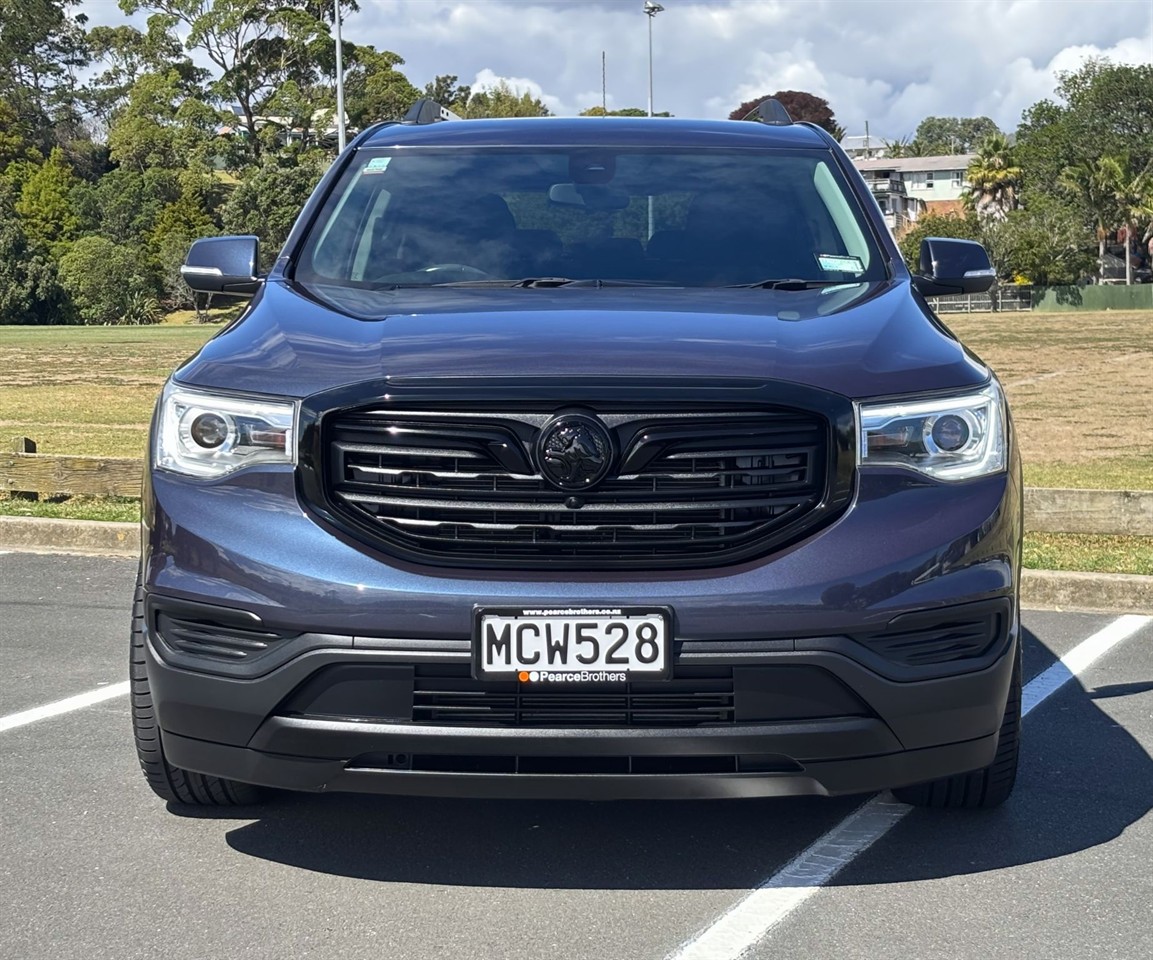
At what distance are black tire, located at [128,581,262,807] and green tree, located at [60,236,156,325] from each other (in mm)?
72022

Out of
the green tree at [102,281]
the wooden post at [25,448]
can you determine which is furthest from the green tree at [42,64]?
the wooden post at [25,448]

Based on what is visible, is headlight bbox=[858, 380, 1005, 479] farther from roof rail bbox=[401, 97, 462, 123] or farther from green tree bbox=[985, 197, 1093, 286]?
green tree bbox=[985, 197, 1093, 286]

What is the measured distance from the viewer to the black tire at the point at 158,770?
157 inches

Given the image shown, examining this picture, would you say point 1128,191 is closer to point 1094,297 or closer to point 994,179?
point 1094,297

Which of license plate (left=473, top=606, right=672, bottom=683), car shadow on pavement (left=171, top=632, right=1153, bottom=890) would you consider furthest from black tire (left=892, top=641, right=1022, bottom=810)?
A: license plate (left=473, top=606, right=672, bottom=683)

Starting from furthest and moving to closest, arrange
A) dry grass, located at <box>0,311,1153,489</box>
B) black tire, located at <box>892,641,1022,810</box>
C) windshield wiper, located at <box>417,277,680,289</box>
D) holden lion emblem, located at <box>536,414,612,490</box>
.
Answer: dry grass, located at <box>0,311,1153,489</box>, windshield wiper, located at <box>417,277,680,289</box>, black tire, located at <box>892,641,1022,810</box>, holden lion emblem, located at <box>536,414,612,490</box>

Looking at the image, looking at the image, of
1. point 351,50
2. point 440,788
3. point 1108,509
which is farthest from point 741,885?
point 351,50

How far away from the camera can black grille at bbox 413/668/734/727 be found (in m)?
3.51

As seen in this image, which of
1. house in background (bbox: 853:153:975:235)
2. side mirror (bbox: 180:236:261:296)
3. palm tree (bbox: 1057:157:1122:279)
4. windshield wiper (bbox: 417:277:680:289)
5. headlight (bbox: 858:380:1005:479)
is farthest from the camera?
house in background (bbox: 853:153:975:235)

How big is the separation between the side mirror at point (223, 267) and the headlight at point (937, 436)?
2.15 meters

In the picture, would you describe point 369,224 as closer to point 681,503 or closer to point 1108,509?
point 681,503

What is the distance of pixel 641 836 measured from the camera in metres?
4.18

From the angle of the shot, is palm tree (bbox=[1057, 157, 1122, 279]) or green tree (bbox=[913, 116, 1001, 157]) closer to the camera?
palm tree (bbox=[1057, 157, 1122, 279])

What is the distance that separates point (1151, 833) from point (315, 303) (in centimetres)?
256
